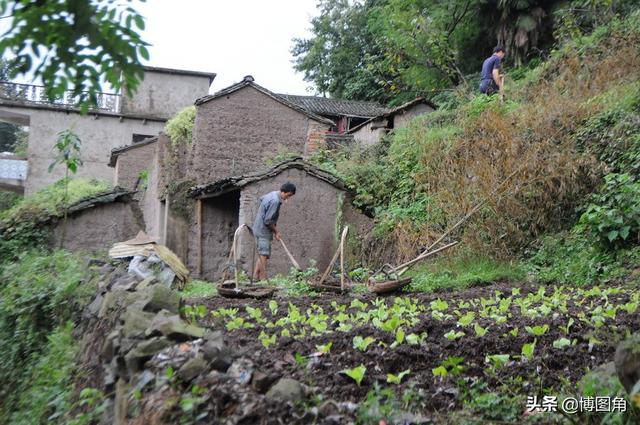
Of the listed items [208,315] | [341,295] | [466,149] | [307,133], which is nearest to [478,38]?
[307,133]

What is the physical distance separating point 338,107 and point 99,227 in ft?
55.1

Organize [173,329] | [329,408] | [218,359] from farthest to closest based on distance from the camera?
[173,329]
[218,359]
[329,408]

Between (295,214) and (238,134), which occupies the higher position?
(238,134)

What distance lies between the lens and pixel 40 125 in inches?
1170

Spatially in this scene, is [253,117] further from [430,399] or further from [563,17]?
[430,399]

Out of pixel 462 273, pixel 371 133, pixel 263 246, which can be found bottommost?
pixel 462 273

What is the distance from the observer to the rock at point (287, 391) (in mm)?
3838

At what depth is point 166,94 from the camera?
1188 inches

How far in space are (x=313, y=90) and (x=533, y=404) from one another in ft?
110

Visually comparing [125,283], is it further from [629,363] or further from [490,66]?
[490,66]

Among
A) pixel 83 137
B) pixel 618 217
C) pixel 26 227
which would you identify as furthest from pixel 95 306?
pixel 83 137

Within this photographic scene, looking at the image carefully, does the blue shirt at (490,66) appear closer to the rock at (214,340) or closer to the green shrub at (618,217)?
the green shrub at (618,217)

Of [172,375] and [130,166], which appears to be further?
[130,166]

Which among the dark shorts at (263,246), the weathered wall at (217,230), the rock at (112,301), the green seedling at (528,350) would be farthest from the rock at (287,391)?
the weathered wall at (217,230)
